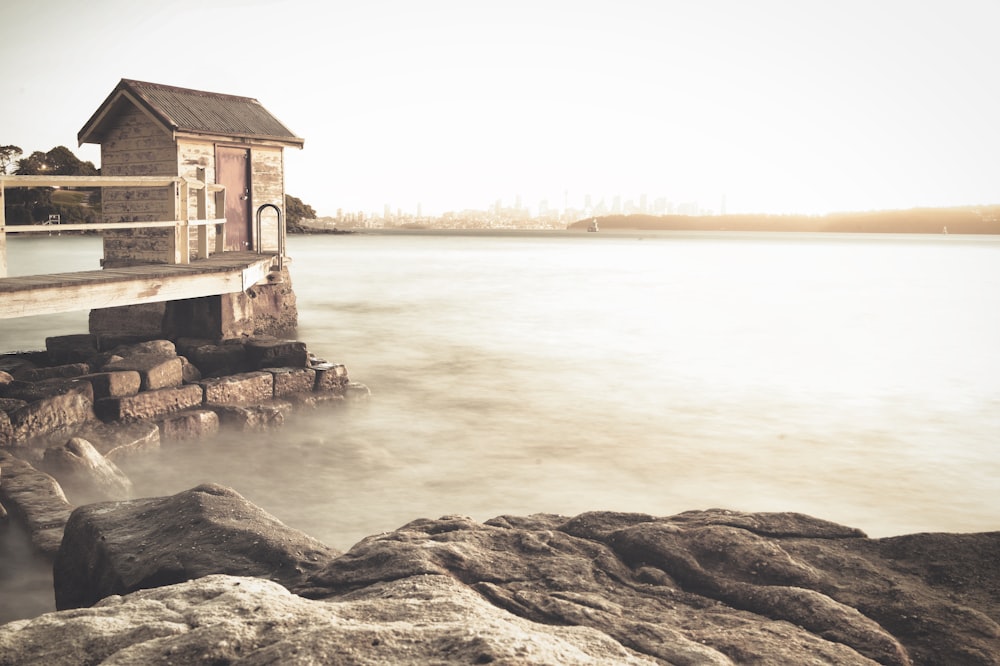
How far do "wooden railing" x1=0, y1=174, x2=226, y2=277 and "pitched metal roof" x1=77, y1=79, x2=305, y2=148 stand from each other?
1.39 m

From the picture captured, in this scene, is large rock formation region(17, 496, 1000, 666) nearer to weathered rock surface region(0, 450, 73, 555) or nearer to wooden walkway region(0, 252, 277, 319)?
weathered rock surface region(0, 450, 73, 555)

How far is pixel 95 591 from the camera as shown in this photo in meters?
4.27

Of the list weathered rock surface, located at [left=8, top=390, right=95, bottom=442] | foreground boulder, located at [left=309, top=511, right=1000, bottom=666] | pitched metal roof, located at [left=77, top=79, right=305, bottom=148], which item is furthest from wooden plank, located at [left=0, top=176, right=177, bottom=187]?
foreground boulder, located at [left=309, top=511, right=1000, bottom=666]

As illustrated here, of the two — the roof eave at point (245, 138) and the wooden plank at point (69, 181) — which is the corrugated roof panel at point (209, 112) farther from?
the wooden plank at point (69, 181)

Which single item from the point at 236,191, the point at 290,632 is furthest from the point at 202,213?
the point at 290,632

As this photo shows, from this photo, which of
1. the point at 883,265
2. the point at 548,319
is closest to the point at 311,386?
the point at 548,319

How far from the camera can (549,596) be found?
129 inches

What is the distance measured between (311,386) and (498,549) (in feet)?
28.1

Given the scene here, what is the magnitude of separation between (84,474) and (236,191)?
10161 mm

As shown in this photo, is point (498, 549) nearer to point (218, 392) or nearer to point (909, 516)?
point (909, 516)

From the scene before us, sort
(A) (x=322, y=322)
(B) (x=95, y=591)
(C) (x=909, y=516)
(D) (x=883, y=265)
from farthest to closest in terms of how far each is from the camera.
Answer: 1. (D) (x=883, y=265)
2. (A) (x=322, y=322)
3. (C) (x=909, y=516)
4. (B) (x=95, y=591)

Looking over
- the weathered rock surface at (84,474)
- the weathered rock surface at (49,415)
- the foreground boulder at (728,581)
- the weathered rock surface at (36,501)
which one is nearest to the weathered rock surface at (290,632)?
the foreground boulder at (728,581)

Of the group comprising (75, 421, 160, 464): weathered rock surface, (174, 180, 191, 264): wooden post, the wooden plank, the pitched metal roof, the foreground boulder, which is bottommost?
(75, 421, 160, 464): weathered rock surface

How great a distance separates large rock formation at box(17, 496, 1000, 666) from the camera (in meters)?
2.47
